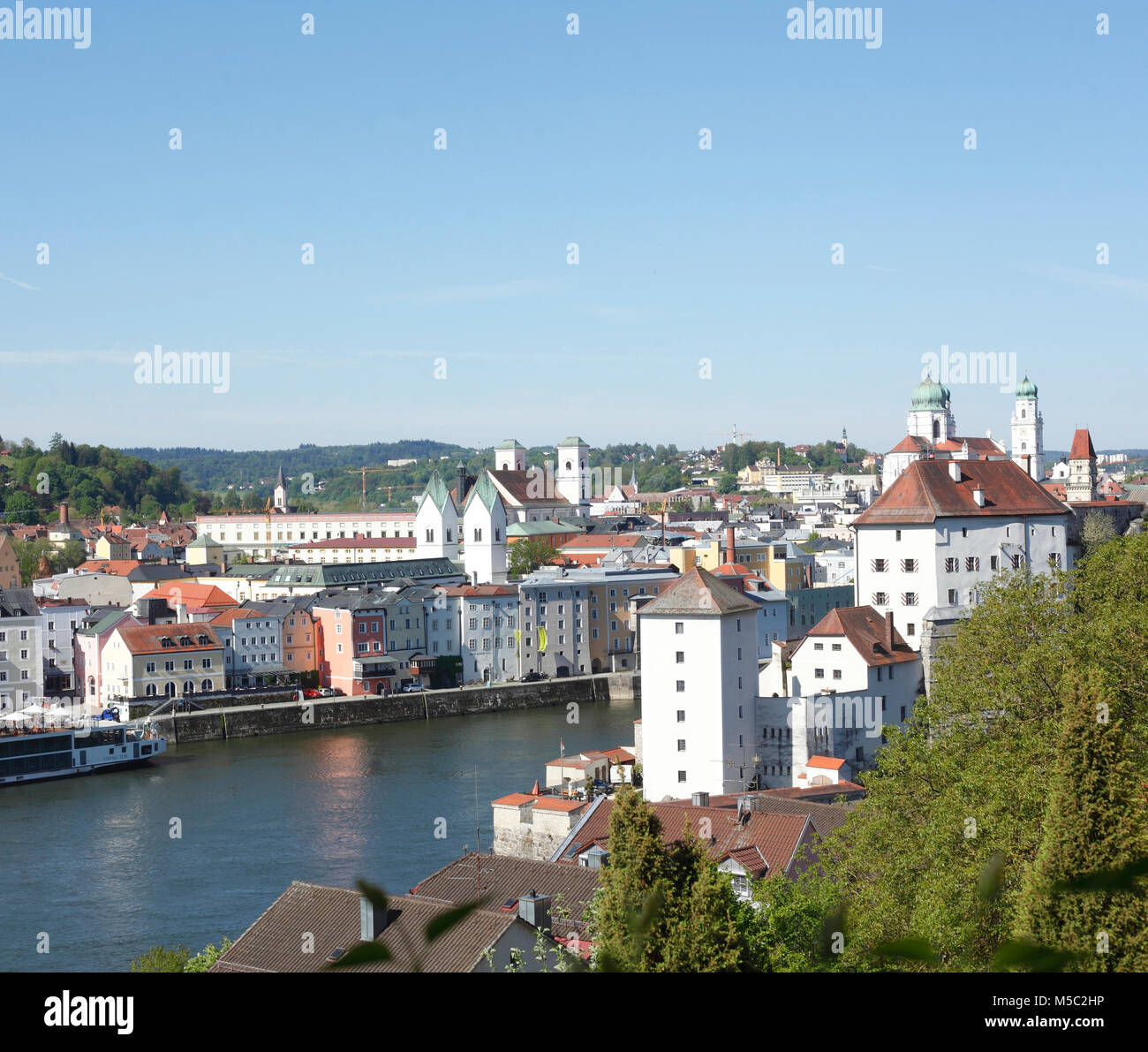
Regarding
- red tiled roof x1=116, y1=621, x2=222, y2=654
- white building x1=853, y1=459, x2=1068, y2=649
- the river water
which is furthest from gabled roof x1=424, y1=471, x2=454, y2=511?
white building x1=853, y1=459, x2=1068, y2=649

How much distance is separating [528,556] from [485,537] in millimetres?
2940

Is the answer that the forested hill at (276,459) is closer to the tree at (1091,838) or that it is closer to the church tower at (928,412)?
the church tower at (928,412)

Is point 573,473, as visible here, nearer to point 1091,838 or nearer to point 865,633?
point 865,633

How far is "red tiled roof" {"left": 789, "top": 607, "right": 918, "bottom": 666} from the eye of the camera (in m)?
17.0

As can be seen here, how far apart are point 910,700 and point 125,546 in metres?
29.6

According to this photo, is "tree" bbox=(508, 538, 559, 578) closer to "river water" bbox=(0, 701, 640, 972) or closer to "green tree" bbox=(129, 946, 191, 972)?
"river water" bbox=(0, 701, 640, 972)

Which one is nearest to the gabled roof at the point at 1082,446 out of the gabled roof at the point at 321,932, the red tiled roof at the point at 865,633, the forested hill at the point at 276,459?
the red tiled roof at the point at 865,633

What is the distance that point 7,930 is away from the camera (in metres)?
11.9

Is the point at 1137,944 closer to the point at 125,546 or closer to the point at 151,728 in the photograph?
the point at 151,728

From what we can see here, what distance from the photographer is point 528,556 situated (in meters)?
37.3

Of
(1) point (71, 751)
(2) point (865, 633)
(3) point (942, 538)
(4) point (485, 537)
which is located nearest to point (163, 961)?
(2) point (865, 633)

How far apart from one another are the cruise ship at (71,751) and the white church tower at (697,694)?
9000 mm

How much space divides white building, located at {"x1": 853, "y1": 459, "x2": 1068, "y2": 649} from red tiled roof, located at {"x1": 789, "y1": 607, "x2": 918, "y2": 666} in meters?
0.89

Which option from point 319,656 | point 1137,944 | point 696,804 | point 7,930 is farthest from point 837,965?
point 319,656
